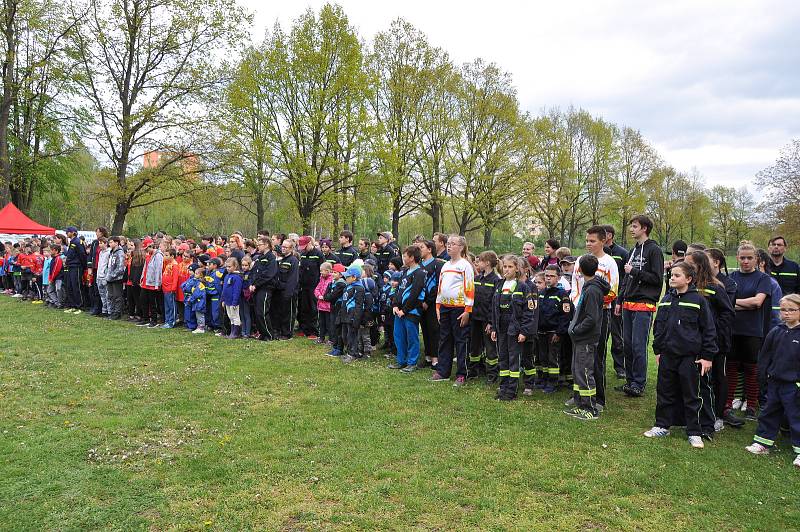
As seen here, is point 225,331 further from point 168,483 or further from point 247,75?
point 247,75

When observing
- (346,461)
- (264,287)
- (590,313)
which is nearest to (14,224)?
(264,287)

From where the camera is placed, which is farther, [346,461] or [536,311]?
[536,311]

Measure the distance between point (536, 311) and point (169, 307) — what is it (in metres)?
8.91

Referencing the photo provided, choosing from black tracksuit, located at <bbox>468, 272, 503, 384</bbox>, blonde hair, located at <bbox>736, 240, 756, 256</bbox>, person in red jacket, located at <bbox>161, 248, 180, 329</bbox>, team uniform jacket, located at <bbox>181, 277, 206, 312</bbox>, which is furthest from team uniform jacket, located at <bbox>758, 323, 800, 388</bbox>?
person in red jacket, located at <bbox>161, 248, 180, 329</bbox>

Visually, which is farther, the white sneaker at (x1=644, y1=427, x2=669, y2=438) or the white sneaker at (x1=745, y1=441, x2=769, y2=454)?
the white sneaker at (x1=644, y1=427, x2=669, y2=438)

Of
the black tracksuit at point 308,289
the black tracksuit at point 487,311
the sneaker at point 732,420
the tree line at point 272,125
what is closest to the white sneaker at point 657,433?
the sneaker at point 732,420

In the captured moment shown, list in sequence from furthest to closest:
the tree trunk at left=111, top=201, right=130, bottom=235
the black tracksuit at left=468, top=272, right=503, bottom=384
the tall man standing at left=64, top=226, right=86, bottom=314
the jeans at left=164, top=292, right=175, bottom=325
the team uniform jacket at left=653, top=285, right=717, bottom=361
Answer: the tree trunk at left=111, top=201, right=130, bottom=235
the tall man standing at left=64, top=226, right=86, bottom=314
the jeans at left=164, top=292, right=175, bottom=325
the black tracksuit at left=468, top=272, right=503, bottom=384
the team uniform jacket at left=653, top=285, right=717, bottom=361

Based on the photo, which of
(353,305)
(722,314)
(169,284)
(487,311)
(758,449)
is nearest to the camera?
(758,449)

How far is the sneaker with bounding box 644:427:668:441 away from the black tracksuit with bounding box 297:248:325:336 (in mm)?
7265

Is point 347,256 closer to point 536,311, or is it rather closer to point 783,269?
point 536,311

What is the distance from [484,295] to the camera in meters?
7.50

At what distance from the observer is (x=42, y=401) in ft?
20.7

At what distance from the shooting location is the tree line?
907 inches

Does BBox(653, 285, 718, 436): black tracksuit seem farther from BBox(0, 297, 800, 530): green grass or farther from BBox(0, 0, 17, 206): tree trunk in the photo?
BBox(0, 0, 17, 206): tree trunk
